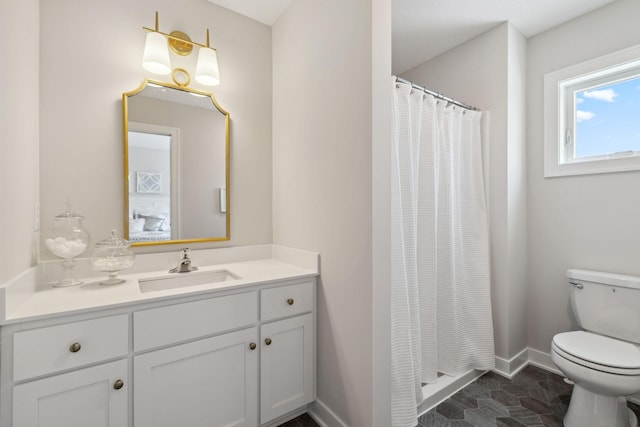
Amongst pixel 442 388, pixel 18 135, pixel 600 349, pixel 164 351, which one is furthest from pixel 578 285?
pixel 18 135

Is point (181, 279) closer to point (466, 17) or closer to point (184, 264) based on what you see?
point (184, 264)

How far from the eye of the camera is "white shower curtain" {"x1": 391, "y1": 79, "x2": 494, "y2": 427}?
58.1 inches

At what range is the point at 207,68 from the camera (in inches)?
65.5

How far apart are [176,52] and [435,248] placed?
1.95m

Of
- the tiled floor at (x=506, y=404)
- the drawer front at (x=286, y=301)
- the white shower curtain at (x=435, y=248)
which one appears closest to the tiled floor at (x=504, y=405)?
the tiled floor at (x=506, y=404)

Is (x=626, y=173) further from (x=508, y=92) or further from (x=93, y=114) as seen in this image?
(x=93, y=114)

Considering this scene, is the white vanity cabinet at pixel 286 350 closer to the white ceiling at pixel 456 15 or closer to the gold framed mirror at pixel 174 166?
the gold framed mirror at pixel 174 166

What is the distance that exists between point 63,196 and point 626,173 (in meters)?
3.19

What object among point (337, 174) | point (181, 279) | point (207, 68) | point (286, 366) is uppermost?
point (207, 68)

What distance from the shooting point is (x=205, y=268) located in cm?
172

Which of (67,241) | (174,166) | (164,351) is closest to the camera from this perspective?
(164,351)

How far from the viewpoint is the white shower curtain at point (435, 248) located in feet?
4.84

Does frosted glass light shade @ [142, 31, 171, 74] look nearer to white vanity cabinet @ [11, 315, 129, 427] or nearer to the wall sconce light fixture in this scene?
the wall sconce light fixture

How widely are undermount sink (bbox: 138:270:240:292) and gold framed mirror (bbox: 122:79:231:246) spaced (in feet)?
0.78
